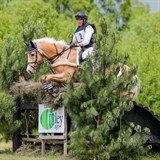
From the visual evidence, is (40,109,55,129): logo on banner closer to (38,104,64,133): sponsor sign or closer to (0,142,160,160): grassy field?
(38,104,64,133): sponsor sign

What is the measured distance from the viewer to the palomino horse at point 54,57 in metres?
15.8

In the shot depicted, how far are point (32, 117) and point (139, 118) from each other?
3.32 meters

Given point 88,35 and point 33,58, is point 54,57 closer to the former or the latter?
point 33,58

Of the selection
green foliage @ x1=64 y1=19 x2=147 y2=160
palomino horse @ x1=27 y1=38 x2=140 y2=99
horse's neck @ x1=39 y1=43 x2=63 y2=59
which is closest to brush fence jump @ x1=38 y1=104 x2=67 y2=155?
palomino horse @ x1=27 y1=38 x2=140 y2=99

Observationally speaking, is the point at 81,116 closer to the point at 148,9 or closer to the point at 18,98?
the point at 18,98

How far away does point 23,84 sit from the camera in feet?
55.0

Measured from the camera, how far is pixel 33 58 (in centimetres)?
1580

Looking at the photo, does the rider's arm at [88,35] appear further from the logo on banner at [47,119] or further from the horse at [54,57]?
the logo on banner at [47,119]

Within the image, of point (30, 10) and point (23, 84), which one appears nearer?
point (23, 84)

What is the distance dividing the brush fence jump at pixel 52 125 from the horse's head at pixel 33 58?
115 cm

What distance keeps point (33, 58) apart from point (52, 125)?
1729 mm

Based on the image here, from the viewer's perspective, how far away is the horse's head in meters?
15.7

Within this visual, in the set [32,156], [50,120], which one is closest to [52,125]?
[50,120]

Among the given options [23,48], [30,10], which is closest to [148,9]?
[30,10]
